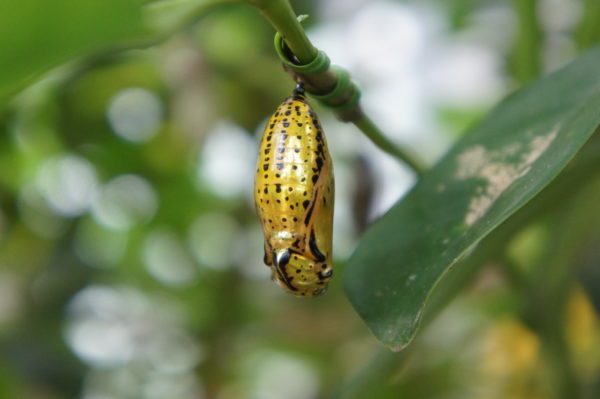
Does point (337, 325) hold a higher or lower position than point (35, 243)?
lower

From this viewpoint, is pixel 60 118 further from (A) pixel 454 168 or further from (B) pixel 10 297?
(A) pixel 454 168

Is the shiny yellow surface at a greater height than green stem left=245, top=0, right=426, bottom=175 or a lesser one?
lesser

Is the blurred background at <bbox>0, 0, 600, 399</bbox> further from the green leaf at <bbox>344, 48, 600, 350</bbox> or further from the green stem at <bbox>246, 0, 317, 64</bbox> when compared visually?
the green stem at <bbox>246, 0, 317, 64</bbox>

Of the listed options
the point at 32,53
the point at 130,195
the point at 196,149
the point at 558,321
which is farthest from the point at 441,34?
the point at 32,53

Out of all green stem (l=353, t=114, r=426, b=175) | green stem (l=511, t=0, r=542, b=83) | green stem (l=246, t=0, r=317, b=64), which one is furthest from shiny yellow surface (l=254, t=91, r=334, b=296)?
green stem (l=511, t=0, r=542, b=83)

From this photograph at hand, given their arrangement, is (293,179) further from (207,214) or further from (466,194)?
(207,214)
